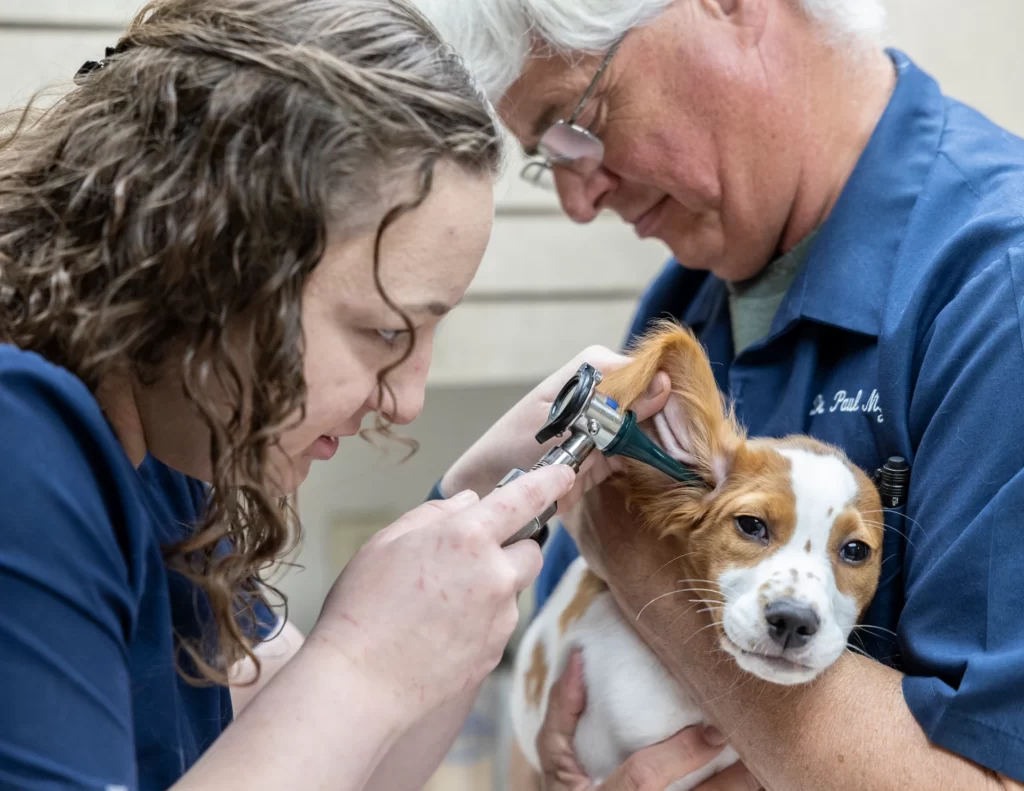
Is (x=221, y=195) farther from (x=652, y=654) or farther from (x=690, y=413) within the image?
(x=652, y=654)

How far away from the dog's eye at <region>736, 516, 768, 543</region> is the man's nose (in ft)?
1.61

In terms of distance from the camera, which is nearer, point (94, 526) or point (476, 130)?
point (94, 526)

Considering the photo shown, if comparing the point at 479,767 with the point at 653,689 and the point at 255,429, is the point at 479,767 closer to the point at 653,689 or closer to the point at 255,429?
the point at 653,689

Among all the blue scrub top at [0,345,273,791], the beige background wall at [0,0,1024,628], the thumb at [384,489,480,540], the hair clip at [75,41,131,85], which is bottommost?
the beige background wall at [0,0,1024,628]

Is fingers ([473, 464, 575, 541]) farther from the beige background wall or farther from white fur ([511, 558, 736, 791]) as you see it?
the beige background wall

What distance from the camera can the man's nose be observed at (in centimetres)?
125

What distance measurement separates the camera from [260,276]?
67 cm

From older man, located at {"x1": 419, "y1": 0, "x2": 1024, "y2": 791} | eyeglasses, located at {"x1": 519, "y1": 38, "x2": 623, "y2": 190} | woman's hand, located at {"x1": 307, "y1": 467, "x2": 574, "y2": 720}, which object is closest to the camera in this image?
woman's hand, located at {"x1": 307, "y1": 467, "x2": 574, "y2": 720}

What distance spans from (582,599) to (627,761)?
0.70 ft

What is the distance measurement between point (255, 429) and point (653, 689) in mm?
547

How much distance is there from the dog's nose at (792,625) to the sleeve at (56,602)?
54cm

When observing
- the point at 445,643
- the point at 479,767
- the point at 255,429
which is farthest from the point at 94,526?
the point at 479,767

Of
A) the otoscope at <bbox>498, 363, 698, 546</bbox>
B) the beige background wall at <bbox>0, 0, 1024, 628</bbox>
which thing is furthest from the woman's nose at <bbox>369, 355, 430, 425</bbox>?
the beige background wall at <bbox>0, 0, 1024, 628</bbox>

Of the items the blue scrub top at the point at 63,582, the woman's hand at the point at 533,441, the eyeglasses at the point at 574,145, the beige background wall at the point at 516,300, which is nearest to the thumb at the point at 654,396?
the woman's hand at the point at 533,441
